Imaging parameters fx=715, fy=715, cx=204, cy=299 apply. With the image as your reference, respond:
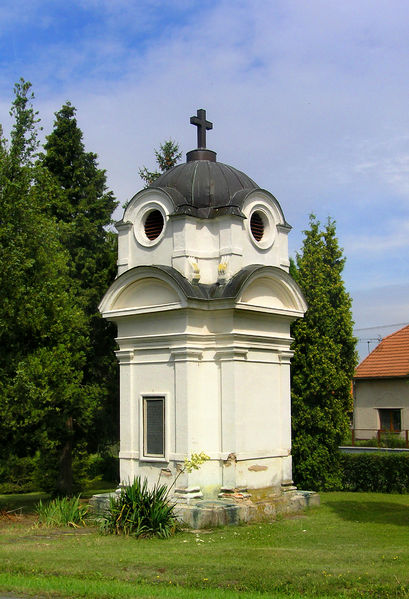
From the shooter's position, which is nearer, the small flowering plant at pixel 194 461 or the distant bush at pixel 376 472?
the small flowering plant at pixel 194 461

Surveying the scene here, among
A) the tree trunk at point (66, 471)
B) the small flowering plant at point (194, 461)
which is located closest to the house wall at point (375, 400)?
the tree trunk at point (66, 471)

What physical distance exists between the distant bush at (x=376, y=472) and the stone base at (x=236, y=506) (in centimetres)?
468

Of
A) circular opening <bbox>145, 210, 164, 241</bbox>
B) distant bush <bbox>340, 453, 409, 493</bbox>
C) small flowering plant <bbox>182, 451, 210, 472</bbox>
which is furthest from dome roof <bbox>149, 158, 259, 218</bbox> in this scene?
distant bush <bbox>340, 453, 409, 493</bbox>

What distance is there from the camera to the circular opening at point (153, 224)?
1631 centimetres

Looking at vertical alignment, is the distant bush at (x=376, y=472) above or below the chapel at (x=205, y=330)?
below

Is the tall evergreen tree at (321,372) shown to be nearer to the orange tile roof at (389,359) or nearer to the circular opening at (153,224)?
the circular opening at (153,224)

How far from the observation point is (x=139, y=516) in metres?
13.0

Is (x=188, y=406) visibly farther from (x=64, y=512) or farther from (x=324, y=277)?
(x=324, y=277)

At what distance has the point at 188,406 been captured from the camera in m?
14.7

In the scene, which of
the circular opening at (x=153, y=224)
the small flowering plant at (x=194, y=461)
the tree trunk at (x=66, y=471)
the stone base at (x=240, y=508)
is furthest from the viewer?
the tree trunk at (x=66, y=471)

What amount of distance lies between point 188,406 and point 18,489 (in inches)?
554

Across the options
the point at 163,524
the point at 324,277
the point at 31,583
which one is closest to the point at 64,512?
the point at 163,524

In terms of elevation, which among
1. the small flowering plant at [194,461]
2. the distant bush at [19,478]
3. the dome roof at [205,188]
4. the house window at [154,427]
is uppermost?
the dome roof at [205,188]

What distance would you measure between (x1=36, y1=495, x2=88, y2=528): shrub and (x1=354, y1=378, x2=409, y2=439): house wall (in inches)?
717
